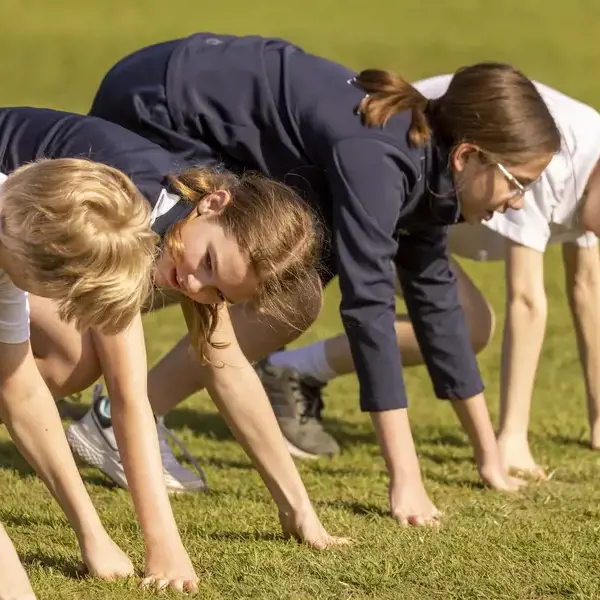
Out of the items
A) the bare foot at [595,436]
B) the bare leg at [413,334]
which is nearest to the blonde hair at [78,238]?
the bare leg at [413,334]

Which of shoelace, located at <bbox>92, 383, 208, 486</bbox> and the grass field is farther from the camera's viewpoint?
shoelace, located at <bbox>92, 383, 208, 486</bbox>

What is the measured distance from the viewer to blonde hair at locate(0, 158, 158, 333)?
3.03 metres

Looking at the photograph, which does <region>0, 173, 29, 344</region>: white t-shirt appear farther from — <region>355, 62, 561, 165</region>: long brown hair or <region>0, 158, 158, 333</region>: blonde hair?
<region>355, 62, 561, 165</region>: long brown hair

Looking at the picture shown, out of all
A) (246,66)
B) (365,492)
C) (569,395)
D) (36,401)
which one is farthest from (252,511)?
(569,395)

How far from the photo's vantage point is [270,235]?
11.4 ft

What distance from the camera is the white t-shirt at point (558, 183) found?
5.14 metres

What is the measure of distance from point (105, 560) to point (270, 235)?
3.07 ft

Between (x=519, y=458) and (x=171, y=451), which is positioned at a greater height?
(x=171, y=451)

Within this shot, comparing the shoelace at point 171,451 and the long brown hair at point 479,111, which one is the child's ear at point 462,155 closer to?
the long brown hair at point 479,111

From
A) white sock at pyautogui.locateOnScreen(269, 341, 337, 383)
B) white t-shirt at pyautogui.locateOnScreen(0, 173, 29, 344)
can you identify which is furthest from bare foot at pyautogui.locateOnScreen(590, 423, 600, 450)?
white t-shirt at pyautogui.locateOnScreen(0, 173, 29, 344)

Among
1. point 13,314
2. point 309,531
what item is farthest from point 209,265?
point 309,531

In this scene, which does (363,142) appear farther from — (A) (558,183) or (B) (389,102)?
(A) (558,183)

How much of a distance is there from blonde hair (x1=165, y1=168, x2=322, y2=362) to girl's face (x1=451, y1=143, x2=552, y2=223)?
70 centimetres

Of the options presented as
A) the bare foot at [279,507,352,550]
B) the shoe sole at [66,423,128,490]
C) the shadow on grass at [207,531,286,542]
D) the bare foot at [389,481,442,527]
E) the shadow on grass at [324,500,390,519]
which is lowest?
the shadow on grass at [324,500,390,519]
